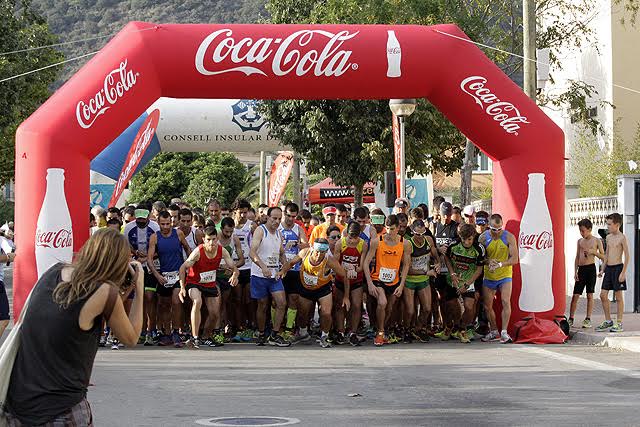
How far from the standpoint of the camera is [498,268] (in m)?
15.6

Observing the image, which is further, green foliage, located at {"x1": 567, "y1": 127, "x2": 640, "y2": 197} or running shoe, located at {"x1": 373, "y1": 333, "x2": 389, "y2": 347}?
green foliage, located at {"x1": 567, "y1": 127, "x2": 640, "y2": 197}

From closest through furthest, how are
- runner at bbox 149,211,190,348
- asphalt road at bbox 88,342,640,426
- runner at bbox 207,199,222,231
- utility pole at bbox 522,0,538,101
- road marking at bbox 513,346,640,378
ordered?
asphalt road at bbox 88,342,640,426
road marking at bbox 513,346,640,378
runner at bbox 149,211,190,348
runner at bbox 207,199,222,231
utility pole at bbox 522,0,538,101

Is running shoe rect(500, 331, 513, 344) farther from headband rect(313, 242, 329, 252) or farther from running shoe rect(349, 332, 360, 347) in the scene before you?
headband rect(313, 242, 329, 252)

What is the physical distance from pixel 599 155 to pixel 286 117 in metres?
10.2

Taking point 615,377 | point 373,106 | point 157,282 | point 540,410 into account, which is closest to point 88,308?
point 540,410

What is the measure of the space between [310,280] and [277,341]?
2.96ft

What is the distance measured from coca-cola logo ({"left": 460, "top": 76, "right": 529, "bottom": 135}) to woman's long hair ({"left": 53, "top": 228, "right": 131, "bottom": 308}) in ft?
36.3

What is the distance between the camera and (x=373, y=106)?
89.9 feet

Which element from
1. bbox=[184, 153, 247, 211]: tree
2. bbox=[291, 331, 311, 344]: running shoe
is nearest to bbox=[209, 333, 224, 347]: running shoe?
bbox=[291, 331, 311, 344]: running shoe

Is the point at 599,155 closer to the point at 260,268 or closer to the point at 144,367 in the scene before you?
the point at 260,268

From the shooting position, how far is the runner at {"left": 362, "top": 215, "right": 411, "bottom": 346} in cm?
1531

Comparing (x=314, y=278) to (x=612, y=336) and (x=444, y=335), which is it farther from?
(x=612, y=336)

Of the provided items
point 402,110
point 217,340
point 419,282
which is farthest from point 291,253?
point 402,110

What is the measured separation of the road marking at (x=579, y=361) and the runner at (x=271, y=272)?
3069 millimetres
